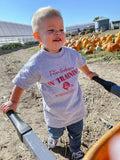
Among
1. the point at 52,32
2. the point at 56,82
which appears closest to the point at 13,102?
the point at 56,82

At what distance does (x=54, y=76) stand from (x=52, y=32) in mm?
369

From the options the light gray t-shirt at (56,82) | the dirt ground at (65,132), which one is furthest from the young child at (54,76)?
the dirt ground at (65,132)

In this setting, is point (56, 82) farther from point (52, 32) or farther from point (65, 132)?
point (65, 132)

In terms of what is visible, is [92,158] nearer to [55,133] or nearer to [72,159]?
[55,133]

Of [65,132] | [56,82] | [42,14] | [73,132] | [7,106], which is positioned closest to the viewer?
[7,106]

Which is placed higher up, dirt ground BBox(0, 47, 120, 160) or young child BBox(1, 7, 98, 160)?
young child BBox(1, 7, 98, 160)

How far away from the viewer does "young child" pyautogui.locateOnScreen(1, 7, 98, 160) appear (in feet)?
3.98

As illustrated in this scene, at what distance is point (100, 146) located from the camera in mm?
601

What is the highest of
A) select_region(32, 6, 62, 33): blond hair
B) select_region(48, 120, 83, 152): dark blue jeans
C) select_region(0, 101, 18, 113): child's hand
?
select_region(32, 6, 62, 33): blond hair

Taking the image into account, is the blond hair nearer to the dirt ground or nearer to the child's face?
the child's face

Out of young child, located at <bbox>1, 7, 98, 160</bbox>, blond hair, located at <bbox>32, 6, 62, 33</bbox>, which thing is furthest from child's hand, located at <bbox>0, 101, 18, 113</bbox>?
blond hair, located at <bbox>32, 6, 62, 33</bbox>

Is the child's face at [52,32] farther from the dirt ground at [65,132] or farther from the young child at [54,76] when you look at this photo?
the dirt ground at [65,132]

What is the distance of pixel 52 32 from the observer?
3.95ft

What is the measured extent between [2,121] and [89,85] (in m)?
1.73
